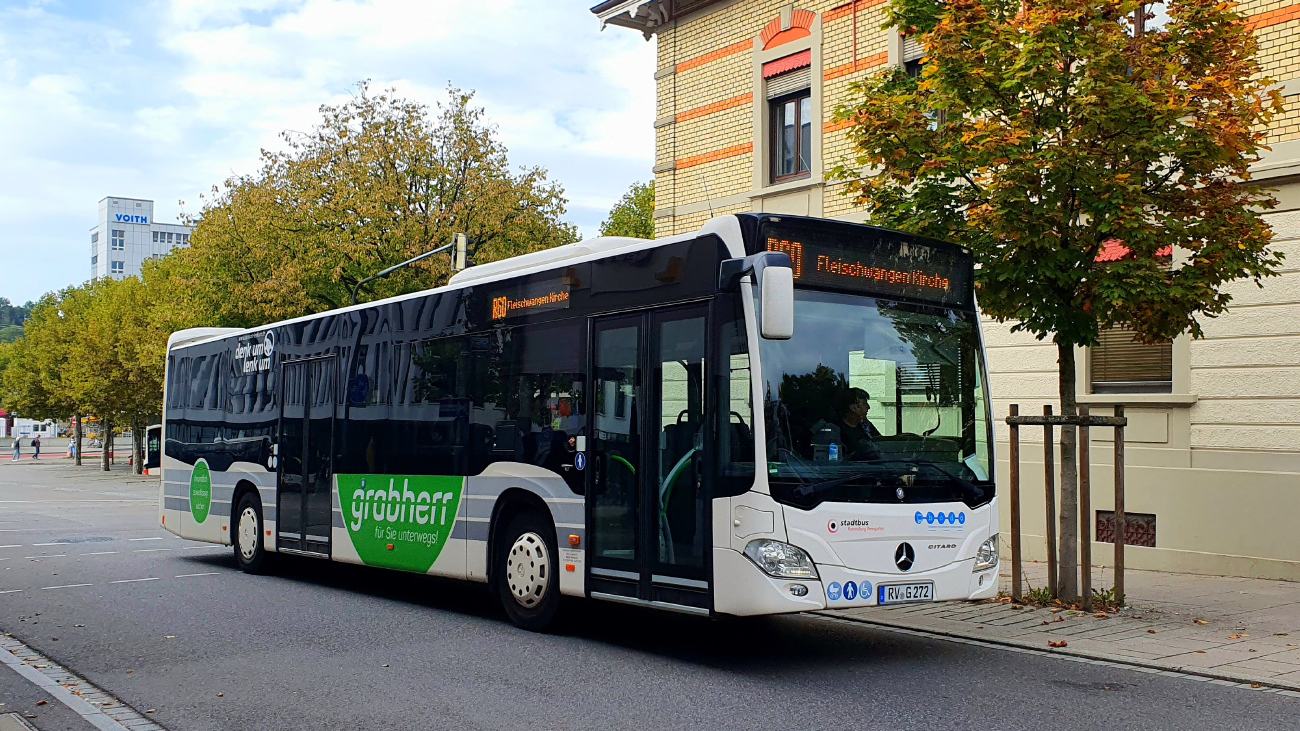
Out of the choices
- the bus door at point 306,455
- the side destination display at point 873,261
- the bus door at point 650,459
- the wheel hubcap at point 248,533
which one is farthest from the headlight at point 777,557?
the wheel hubcap at point 248,533

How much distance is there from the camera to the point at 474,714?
675cm

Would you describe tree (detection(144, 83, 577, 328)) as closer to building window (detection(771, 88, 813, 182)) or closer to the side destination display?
building window (detection(771, 88, 813, 182))

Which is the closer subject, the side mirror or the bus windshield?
the side mirror

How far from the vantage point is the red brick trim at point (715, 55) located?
2005 cm

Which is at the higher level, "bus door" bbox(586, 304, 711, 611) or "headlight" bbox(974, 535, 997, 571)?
"bus door" bbox(586, 304, 711, 611)

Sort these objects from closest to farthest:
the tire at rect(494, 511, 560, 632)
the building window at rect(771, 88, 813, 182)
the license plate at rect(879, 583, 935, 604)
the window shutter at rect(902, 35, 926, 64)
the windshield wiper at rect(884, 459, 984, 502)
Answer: the license plate at rect(879, 583, 935, 604)
the windshield wiper at rect(884, 459, 984, 502)
the tire at rect(494, 511, 560, 632)
the window shutter at rect(902, 35, 926, 64)
the building window at rect(771, 88, 813, 182)

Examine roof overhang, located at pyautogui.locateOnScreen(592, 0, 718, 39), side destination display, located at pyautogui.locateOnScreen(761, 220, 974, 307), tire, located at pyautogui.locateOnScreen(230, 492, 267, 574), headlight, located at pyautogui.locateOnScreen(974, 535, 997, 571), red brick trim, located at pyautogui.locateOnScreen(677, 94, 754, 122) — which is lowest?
tire, located at pyautogui.locateOnScreen(230, 492, 267, 574)

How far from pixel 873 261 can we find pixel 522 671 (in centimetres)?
365

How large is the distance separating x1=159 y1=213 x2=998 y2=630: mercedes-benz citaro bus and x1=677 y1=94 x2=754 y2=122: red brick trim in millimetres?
9817

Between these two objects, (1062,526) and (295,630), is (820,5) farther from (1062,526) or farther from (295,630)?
(295,630)

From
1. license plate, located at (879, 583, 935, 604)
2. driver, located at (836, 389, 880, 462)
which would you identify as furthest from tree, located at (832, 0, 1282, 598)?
license plate, located at (879, 583, 935, 604)

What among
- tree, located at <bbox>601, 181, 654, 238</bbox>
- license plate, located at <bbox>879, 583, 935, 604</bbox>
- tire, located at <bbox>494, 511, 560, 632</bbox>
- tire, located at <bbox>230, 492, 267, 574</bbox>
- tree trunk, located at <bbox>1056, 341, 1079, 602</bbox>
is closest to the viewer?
license plate, located at <bbox>879, 583, 935, 604</bbox>

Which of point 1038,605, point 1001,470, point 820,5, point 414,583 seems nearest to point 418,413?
point 414,583

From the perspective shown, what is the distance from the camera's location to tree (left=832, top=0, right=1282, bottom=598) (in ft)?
32.4
